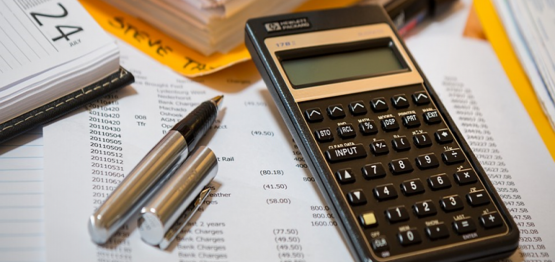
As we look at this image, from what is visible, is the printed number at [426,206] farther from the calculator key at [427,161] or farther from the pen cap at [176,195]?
the pen cap at [176,195]

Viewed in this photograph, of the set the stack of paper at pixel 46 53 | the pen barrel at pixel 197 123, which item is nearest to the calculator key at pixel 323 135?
the pen barrel at pixel 197 123

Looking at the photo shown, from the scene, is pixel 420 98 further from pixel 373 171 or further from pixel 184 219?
pixel 184 219

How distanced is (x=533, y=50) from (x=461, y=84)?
93 millimetres

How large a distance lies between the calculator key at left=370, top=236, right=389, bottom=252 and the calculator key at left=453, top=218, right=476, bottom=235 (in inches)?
2.4

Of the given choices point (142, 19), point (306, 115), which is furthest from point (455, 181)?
point (142, 19)

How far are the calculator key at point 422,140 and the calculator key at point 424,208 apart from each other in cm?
6

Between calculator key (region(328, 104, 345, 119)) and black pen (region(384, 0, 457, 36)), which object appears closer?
calculator key (region(328, 104, 345, 119))

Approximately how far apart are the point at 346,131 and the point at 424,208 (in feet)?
0.31

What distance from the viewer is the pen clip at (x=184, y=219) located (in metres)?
0.45

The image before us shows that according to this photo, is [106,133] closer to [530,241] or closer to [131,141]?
[131,141]

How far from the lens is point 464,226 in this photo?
0.46 meters

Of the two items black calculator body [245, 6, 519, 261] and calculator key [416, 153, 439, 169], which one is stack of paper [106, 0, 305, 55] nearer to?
black calculator body [245, 6, 519, 261]

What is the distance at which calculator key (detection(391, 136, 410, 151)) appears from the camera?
0.51 m

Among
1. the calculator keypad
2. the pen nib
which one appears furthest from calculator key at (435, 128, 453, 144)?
the pen nib
